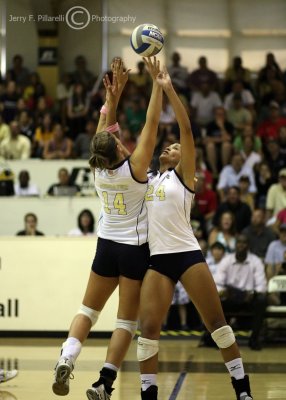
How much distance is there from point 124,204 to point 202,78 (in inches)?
543

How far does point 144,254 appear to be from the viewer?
6871 millimetres

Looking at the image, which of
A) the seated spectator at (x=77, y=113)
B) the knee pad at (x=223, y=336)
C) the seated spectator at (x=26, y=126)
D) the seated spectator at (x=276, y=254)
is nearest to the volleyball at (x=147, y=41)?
the knee pad at (x=223, y=336)

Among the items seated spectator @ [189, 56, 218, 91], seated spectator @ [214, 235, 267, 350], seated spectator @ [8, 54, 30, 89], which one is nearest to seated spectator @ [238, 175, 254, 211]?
seated spectator @ [214, 235, 267, 350]

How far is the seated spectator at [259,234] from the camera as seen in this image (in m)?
14.1

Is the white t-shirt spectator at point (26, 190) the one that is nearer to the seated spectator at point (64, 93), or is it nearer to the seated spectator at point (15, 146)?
the seated spectator at point (15, 146)

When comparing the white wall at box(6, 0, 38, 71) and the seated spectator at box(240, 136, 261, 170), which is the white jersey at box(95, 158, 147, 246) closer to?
the seated spectator at box(240, 136, 261, 170)

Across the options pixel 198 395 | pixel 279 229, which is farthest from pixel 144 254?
pixel 279 229

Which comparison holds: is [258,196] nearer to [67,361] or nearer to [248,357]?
[248,357]

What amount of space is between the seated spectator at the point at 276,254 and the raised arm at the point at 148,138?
22.6 ft

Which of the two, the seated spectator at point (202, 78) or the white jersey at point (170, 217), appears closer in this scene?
the white jersey at point (170, 217)

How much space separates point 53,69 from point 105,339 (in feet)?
34.1

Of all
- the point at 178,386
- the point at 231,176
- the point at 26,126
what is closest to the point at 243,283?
the point at 231,176

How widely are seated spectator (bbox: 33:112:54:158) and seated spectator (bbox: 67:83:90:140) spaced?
487 millimetres

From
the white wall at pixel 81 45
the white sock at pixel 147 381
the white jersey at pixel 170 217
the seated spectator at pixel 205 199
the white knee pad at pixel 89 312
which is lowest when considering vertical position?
the white sock at pixel 147 381
